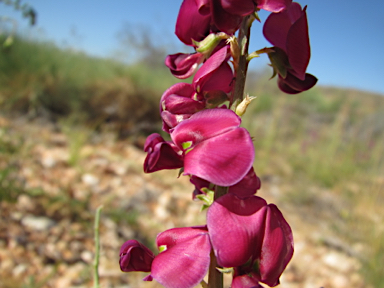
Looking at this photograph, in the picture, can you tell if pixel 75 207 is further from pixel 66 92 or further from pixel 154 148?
pixel 66 92

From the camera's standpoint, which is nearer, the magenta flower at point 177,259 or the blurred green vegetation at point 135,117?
the magenta flower at point 177,259

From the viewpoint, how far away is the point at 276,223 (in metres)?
0.46

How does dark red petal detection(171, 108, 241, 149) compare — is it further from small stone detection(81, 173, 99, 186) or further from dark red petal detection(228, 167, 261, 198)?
small stone detection(81, 173, 99, 186)

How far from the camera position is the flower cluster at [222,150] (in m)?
0.42

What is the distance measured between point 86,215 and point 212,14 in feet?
6.35

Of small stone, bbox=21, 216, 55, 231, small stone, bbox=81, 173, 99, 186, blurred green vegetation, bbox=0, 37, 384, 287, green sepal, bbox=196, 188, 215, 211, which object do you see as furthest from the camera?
blurred green vegetation, bbox=0, 37, 384, 287

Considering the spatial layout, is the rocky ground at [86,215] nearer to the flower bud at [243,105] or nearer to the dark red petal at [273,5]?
the flower bud at [243,105]

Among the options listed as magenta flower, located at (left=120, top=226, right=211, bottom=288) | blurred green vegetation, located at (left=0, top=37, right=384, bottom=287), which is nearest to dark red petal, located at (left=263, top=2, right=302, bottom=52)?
magenta flower, located at (left=120, top=226, right=211, bottom=288)

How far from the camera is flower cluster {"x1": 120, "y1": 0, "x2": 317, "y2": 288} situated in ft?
1.38

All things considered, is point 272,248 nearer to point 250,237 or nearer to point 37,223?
point 250,237

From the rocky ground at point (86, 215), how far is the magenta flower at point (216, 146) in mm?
1129

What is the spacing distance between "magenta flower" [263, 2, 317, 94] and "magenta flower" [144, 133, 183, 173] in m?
0.23

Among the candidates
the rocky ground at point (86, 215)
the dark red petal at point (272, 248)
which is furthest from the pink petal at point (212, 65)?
the rocky ground at point (86, 215)

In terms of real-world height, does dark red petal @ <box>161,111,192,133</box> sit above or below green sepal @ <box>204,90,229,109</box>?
below
